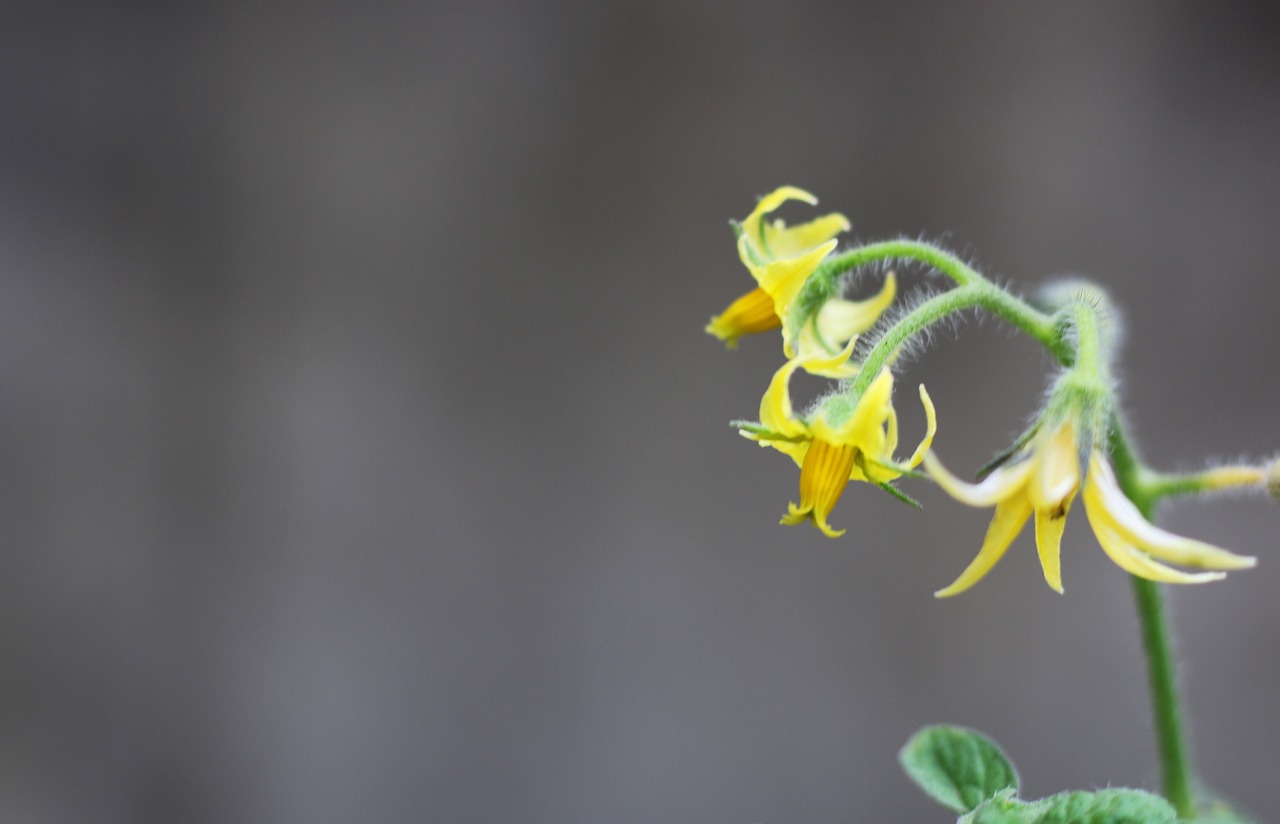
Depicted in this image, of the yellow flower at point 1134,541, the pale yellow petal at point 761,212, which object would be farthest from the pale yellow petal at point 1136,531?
the pale yellow petal at point 761,212

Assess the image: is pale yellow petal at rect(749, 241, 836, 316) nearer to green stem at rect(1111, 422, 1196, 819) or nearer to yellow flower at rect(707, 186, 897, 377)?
yellow flower at rect(707, 186, 897, 377)

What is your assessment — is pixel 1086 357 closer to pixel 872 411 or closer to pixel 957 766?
pixel 872 411

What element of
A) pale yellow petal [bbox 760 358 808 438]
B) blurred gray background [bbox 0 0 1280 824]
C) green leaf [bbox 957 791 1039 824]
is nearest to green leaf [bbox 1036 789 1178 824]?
green leaf [bbox 957 791 1039 824]

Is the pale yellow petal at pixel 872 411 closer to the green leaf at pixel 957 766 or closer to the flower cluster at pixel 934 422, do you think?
the flower cluster at pixel 934 422

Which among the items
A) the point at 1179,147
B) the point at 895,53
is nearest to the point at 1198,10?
the point at 1179,147

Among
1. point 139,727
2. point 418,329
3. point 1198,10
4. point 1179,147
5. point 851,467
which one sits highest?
point 1198,10

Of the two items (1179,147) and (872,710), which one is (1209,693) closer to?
(872,710)
